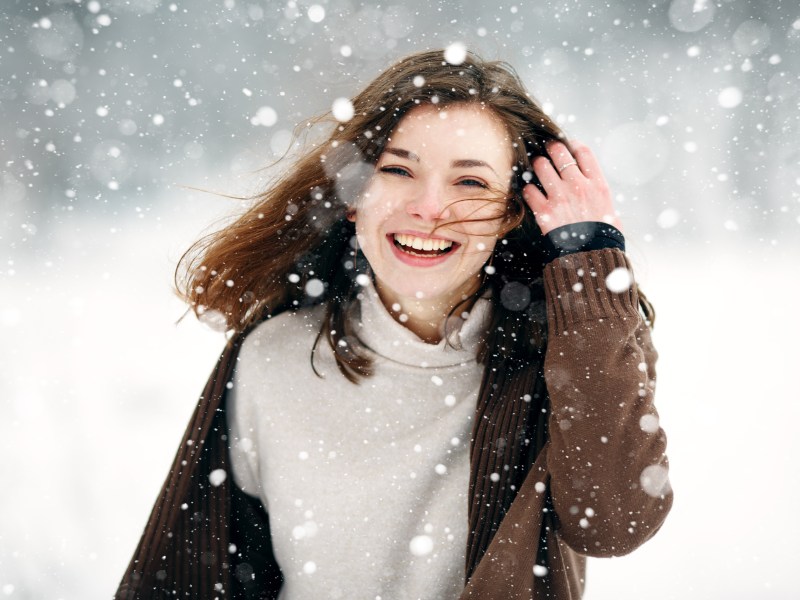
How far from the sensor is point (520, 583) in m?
1.25

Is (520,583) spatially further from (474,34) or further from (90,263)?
(90,263)

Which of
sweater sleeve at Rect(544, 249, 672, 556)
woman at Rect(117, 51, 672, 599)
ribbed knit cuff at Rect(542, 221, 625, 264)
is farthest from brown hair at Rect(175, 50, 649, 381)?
sweater sleeve at Rect(544, 249, 672, 556)

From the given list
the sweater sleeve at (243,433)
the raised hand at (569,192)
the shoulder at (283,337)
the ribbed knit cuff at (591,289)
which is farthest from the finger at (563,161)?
the sweater sleeve at (243,433)

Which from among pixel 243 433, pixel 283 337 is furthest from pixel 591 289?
pixel 243 433

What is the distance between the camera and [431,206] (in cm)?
136

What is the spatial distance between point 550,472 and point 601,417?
16cm

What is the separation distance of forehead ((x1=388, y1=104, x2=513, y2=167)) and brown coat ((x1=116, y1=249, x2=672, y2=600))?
30 centimetres

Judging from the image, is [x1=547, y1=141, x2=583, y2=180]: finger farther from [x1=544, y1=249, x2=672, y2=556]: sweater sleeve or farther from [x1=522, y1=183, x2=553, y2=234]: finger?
[x1=544, y1=249, x2=672, y2=556]: sweater sleeve

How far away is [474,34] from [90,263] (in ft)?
7.55

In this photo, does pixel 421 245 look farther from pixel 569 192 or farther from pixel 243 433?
pixel 243 433

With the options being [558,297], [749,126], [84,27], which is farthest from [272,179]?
[749,126]

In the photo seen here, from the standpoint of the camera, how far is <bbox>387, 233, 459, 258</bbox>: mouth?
1.42 meters

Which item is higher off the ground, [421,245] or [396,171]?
[396,171]

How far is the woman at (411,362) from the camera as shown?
126 cm
